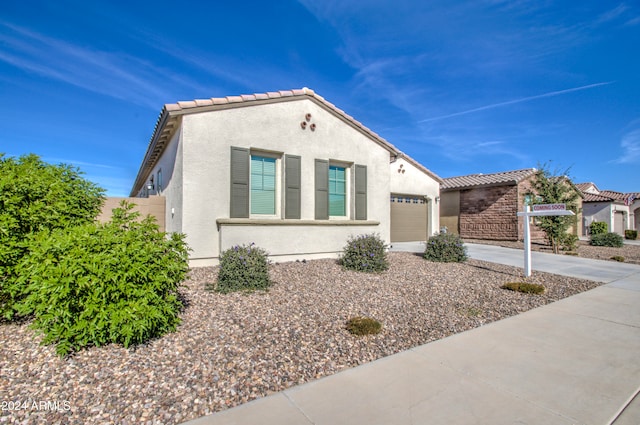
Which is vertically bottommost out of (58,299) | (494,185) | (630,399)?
(630,399)

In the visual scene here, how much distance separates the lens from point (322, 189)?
9508 millimetres

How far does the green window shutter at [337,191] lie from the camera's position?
395 inches

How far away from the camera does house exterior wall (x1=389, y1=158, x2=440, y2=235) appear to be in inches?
598

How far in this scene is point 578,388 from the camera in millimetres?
2965

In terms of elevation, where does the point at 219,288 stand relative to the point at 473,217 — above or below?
below

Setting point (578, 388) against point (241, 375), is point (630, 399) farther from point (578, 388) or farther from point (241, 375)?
point (241, 375)

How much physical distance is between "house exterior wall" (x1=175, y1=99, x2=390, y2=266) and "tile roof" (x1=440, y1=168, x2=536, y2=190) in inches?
384

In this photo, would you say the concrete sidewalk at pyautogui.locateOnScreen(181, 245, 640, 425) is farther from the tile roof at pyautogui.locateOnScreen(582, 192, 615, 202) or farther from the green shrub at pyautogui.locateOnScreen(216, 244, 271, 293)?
the tile roof at pyautogui.locateOnScreen(582, 192, 615, 202)

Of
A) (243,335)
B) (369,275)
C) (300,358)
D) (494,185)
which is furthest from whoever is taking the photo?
(494,185)

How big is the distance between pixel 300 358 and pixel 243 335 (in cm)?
91

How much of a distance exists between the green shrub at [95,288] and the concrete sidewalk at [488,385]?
4.94 feet

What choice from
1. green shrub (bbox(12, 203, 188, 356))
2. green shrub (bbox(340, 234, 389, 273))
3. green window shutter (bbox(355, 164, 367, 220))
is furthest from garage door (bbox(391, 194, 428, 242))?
green shrub (bbox(12, 203, 188, 356))

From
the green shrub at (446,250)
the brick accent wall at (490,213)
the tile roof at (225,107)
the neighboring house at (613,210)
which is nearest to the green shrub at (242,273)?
the tile roof at (225,107)

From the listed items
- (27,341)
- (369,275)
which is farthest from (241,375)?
(369,275)
